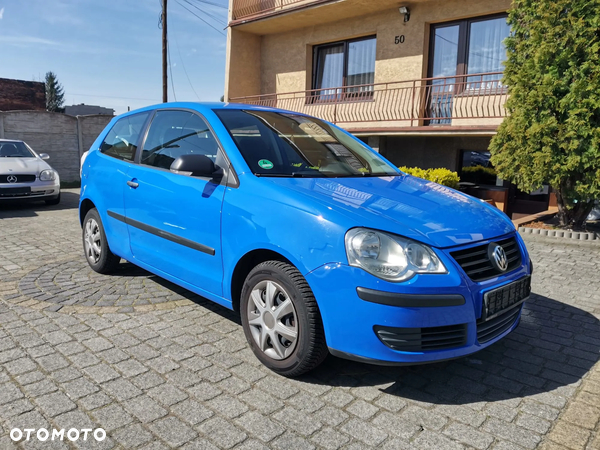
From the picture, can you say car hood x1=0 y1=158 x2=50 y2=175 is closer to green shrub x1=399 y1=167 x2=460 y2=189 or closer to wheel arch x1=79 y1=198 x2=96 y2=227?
wheel arch x1=79 y1=198 x2=96 y2=227

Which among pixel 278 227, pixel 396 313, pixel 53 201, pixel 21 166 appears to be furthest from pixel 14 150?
pixel 396 313

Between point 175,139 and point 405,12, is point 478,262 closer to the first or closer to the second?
point 175,139

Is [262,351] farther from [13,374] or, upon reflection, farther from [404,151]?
[404,151]

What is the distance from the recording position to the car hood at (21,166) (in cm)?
1026

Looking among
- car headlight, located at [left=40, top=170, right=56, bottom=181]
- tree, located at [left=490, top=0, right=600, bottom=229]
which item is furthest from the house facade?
car headlight, located at [left=40, top=170, right=56, bottom=181]

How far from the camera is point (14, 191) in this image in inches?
→ 399

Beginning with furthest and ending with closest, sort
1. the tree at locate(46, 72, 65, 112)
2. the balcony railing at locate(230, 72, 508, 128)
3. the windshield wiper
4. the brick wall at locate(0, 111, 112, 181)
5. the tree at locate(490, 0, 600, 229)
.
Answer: the tree at locate(46, 72, 65, 112)
the brick wall at locate(0, 111, 112, 181)
the balcony railing at locate(230, 72, 508, 128)
the tree at locate(490, 0, 600, 229)
the windshield wiper

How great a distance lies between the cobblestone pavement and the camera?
2451 mm

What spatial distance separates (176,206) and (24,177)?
8445 millimetres

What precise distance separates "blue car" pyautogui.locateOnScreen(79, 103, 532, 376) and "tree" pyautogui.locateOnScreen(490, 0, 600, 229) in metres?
4.74

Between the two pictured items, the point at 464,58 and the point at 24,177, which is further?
the point at 464,58

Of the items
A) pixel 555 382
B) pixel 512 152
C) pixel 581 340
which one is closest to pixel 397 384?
pixel 555 382

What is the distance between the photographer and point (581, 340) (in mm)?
3797

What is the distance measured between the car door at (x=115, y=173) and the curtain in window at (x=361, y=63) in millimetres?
9552
